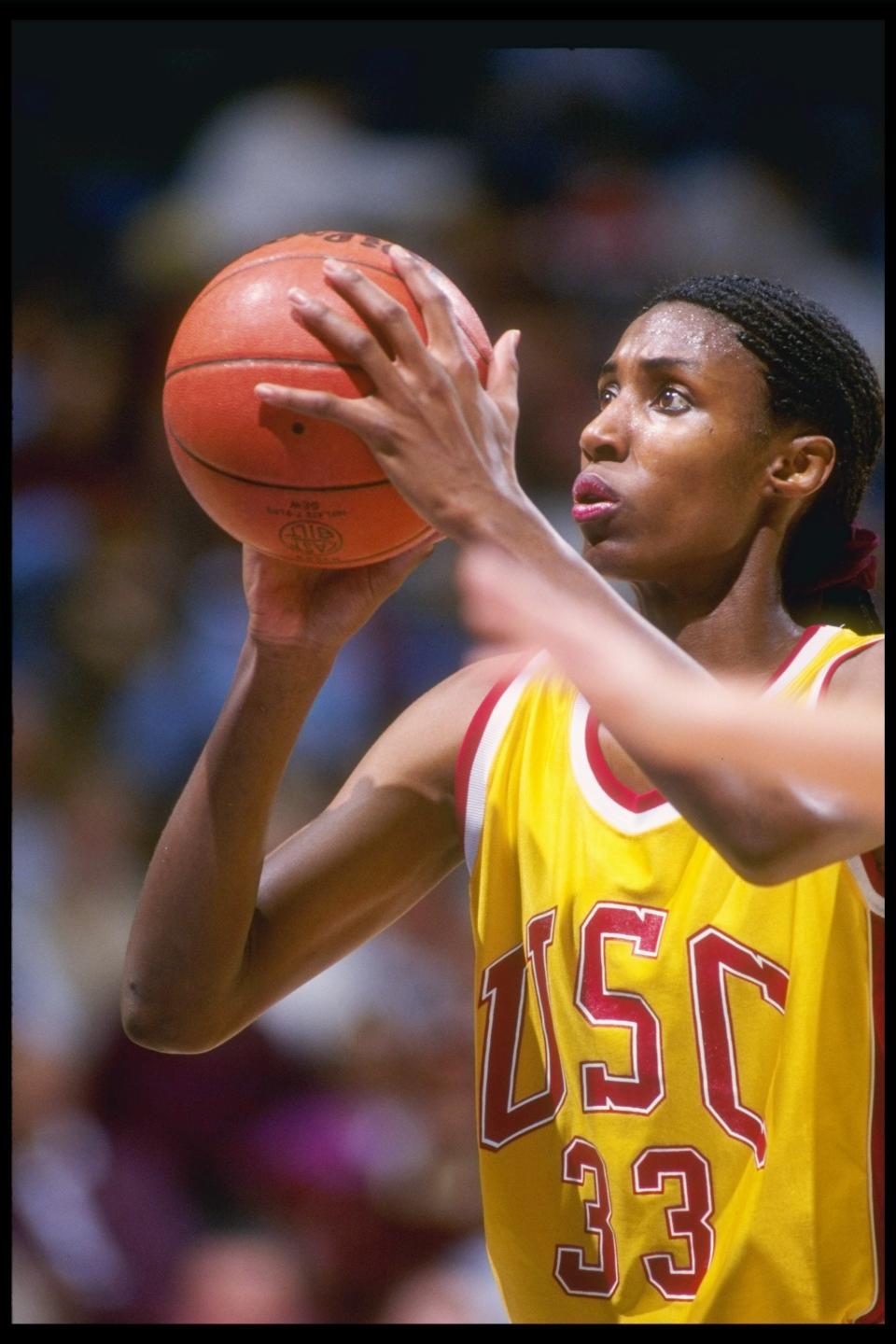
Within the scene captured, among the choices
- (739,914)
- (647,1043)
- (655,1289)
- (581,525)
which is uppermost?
(581,525)

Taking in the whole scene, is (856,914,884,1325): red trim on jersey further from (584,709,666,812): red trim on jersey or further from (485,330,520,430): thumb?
(485,330,520,430): thumb

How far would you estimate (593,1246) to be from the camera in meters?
2.36

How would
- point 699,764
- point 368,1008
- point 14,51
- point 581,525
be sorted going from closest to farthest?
point 699,764, point 581,525, point 368,1008, point 14,51

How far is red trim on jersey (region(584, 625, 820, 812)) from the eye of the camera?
2.54 meters

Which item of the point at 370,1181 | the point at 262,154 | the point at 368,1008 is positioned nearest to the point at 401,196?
the point at 262,154

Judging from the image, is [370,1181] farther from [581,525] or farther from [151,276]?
[151,276]

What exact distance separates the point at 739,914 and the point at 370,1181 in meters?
2.14

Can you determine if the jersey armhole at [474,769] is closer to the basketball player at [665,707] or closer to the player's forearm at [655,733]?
the basketball player at [665,707]

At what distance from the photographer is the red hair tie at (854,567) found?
2.84 metres

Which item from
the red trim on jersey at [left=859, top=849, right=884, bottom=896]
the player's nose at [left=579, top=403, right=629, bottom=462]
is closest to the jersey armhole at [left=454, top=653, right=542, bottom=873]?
the player's nose at [left=579, top=403, right=629, bottom=462]

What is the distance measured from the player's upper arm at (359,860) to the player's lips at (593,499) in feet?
1.28

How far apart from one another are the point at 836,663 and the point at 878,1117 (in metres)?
0.69

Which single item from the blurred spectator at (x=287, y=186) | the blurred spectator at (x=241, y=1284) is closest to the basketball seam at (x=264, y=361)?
the blurred spectator at (x=241, y=1284)

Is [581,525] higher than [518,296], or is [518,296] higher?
[518,296]
